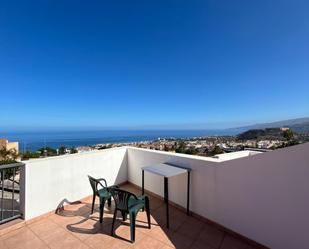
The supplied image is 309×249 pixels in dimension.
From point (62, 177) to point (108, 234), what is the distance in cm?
154

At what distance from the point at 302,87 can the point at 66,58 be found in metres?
12.3

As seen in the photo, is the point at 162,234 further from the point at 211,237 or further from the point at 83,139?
the point at 83,139

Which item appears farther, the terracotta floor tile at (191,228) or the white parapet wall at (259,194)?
the terracotta floor tile at (191,228)

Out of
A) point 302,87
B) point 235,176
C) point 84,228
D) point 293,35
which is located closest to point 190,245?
point 235,176

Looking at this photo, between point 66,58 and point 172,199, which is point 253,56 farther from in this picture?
point 66,58

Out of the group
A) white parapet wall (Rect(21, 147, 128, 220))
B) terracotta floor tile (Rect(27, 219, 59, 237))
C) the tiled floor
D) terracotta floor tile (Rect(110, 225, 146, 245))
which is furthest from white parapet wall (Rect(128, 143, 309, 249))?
terracotta floor tile (Rect(27, 219, 59, 237))

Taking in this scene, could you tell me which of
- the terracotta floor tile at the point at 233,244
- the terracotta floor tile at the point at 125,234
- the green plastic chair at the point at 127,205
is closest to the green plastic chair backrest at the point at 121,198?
the green plastic chair at the point at 127,205

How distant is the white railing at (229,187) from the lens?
1805 millimetres

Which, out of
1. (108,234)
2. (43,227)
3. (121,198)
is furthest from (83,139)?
(121,198)

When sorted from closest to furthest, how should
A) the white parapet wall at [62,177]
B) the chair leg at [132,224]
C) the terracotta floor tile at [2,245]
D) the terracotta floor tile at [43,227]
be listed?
the terracotta floor tile at [2,245] → the chair leg at [132,224] → the terracotta floor tile at [43,227] → the white parapet wall at [62,177]

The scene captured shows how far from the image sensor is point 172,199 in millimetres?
3408

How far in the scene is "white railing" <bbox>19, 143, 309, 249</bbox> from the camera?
1.80 metres

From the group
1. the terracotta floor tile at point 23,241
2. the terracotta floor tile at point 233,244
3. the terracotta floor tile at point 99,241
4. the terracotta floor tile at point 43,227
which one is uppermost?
the terracotta floor tile at point 23,241

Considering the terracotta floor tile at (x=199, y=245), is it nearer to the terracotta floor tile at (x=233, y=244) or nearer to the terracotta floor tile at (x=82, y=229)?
the terracotta floor tile at (x=233, y=244)
